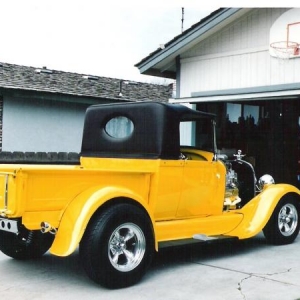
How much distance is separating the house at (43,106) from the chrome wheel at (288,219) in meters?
9.07

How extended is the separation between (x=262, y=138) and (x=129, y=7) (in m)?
7.04

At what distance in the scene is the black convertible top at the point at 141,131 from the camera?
239 inches

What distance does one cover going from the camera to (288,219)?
24.5ft

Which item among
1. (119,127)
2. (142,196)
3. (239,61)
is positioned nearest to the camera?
(142,196)

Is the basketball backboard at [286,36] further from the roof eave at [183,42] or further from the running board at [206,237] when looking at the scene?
the running board at [206,237]

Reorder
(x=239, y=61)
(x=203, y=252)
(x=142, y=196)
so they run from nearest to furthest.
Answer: (x=142, y=196)
(x=203, y=252)
(x=239, y=61)

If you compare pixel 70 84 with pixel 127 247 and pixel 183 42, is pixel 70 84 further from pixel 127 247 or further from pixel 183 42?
pixel 127 247

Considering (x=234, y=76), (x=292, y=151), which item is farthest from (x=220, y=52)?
(x=292, y=151)

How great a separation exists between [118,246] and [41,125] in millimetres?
10523

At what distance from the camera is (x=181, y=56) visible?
39.9ft

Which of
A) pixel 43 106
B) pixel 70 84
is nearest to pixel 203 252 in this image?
pixel 43 106

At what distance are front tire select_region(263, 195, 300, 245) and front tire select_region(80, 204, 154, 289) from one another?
8.21 ft

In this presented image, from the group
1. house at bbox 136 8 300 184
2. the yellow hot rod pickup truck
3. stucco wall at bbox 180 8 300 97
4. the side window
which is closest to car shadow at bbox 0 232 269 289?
the yellow hot rod pickup truck

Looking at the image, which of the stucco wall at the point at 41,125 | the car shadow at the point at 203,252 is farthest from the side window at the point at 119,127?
the stucco wall at the point at 41,125
